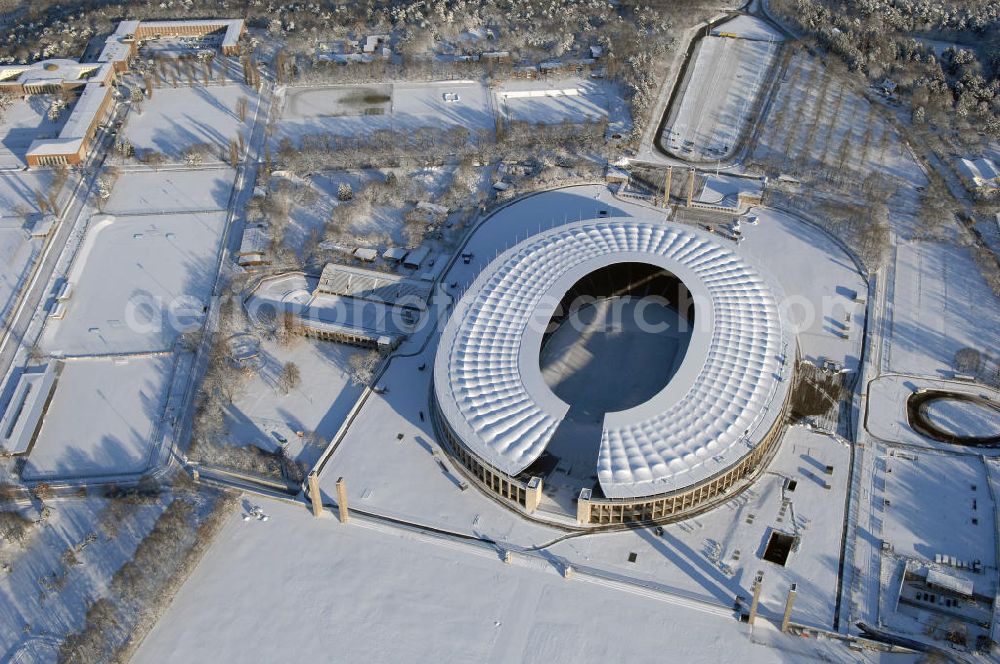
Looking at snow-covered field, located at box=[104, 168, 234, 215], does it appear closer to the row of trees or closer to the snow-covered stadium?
the snow-covered stadium

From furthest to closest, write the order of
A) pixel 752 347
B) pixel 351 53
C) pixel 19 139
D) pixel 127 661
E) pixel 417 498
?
pixel 351 53 → pixel 19 139 → pixel 752 347 → pixel 417 498 → pixel 127 661

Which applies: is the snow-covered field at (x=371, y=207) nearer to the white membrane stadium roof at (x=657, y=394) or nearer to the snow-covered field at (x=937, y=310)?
the white membrane stadium roof at (x=657, y=394)

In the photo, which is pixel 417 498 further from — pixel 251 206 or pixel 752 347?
pixel 251 206

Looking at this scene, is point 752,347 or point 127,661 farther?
point 752,347

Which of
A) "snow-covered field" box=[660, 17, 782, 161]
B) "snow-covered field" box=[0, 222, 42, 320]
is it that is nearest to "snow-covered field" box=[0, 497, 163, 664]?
"snow-covered field" box=[0, 222, 42, 320]

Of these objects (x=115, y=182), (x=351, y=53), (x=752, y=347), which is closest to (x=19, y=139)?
(x=115, y=182)

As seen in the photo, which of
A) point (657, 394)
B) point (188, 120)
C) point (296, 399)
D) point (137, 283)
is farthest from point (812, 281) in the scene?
point (188, 120)
